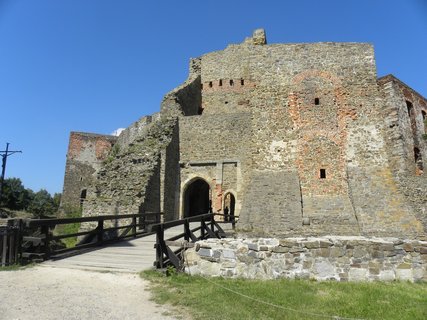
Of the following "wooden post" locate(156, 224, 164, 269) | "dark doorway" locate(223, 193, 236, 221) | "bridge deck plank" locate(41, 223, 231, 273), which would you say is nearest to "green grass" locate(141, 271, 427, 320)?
"wooden post" locate(156, 224, 164, 269)

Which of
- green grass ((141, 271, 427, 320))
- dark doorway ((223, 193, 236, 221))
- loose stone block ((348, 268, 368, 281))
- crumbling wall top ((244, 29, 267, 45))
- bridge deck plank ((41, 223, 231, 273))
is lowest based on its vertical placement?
green grass ((141, 271, 427, 320))

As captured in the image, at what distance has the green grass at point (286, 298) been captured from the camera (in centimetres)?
523

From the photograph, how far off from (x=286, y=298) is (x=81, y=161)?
31.4 m

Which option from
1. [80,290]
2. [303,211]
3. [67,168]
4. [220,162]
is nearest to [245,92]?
[220,162]

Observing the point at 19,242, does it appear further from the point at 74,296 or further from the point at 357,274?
the point at 357,274

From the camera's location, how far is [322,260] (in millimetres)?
7277

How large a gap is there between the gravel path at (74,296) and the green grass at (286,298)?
1.38 ft

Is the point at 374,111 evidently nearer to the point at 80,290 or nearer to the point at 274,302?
the point at 274,302

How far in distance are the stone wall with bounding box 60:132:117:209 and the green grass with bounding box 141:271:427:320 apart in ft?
90.6

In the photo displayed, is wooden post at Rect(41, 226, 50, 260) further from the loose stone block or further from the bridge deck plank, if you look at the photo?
the loose stone block

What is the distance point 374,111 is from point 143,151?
11817mm

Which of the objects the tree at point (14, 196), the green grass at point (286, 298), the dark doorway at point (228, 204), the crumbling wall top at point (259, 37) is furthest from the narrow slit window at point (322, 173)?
the tree at point (14, 196)

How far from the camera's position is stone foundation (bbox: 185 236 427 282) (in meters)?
7.20

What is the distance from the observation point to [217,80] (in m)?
26.4
